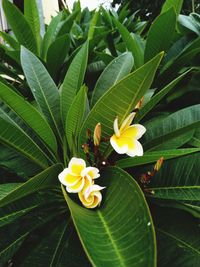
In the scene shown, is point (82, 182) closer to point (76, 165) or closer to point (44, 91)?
point (76, 165)

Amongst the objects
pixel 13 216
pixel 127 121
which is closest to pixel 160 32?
pixel 127 121

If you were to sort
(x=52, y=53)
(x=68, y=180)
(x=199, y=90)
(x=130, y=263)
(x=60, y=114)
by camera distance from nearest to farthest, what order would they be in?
(x=130, y=263) < (x=68, y=180) < (x=60, y=114) < (x=199, y=90) < (x=52, y=53)

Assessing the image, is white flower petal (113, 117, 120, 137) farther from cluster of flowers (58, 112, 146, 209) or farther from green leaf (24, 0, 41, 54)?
green leaf (24, 0, 41, 54)

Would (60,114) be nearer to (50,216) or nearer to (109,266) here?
(50,216)

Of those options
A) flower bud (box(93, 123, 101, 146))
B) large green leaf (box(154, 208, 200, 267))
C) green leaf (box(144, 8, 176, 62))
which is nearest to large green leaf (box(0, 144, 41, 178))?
flower bud (box(93, 123, 101, 146))

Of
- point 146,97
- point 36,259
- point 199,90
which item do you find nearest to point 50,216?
point 36,259

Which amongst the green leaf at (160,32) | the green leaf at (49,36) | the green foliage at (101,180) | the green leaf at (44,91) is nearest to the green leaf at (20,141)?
the green foliage at (101,180)

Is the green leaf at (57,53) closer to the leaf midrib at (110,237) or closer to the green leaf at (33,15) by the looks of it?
the green leaf at (33,15)
